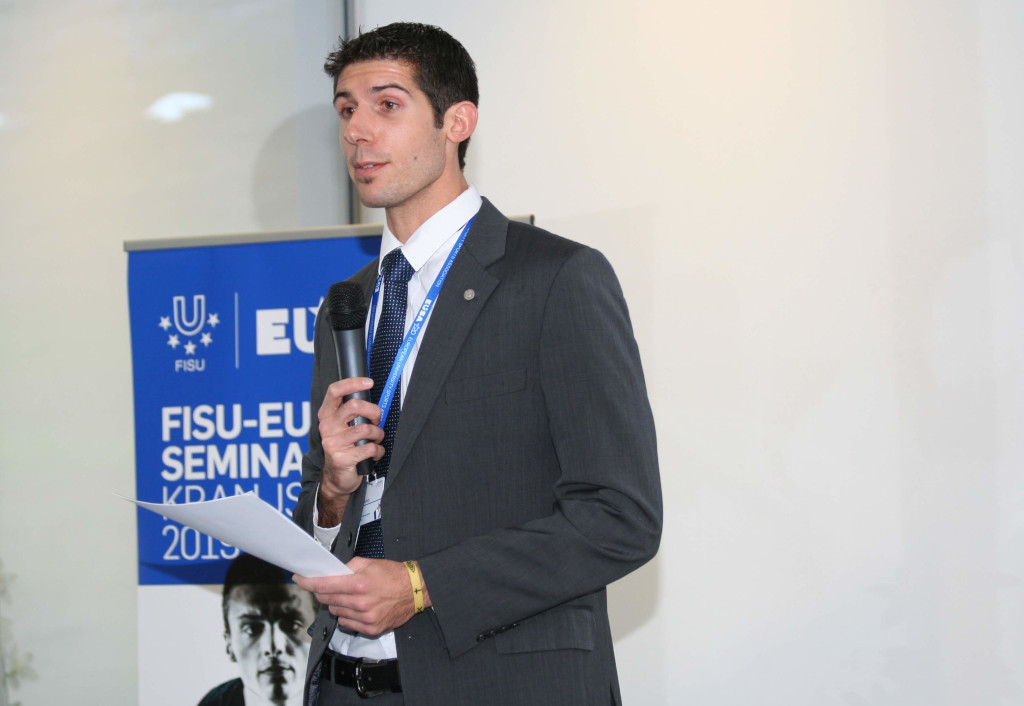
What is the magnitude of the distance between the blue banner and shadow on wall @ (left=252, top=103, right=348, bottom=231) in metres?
0.90

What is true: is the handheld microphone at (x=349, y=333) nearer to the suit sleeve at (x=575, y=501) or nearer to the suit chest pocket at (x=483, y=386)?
the suit chest pocket at (x=483, y=386)

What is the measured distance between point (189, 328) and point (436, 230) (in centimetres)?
170

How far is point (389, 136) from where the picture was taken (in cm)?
164

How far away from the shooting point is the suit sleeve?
4.29 ft

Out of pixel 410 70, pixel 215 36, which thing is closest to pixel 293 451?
pixel 410 70

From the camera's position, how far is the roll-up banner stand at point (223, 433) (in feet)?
9.73

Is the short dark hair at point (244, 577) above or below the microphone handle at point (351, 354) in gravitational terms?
below

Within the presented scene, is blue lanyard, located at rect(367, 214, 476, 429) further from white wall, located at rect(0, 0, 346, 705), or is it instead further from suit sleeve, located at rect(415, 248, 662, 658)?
white wall, located at rect(0, 0, 346, 705)

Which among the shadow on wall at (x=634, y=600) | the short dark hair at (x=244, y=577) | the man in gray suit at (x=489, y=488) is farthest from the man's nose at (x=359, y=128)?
the shadow on wall at (x=634, y=600)

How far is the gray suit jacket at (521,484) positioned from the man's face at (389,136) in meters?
0.21

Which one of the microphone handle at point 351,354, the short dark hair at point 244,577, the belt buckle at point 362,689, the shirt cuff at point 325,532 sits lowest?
the short dark hair at point 244,577

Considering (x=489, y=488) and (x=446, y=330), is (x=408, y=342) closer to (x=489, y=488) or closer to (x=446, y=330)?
(x=446, y=330)

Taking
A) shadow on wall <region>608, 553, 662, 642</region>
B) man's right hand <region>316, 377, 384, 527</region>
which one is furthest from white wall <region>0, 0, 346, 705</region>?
man's right hand <region>316, 377, 384, 527</region>

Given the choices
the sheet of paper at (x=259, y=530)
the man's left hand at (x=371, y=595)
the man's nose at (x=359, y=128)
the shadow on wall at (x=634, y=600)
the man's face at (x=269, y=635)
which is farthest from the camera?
the shadow on wall at (x=634, y=600)
